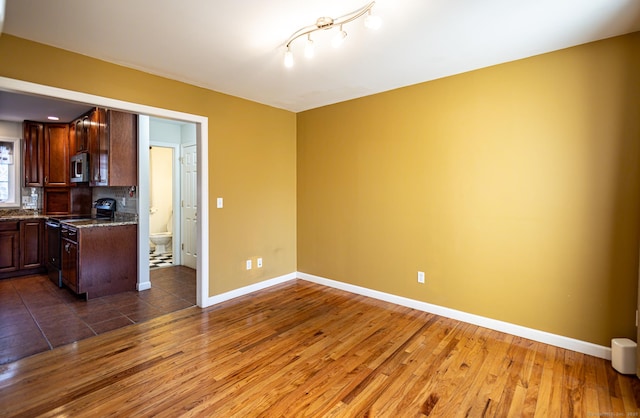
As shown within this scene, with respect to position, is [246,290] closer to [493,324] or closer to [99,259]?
[99,259]

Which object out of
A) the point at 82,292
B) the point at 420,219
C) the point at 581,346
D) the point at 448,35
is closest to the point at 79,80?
the point at 82,292

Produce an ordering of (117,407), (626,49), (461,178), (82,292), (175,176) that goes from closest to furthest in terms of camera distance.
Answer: (117,407) < (626,49) < (461,178) < (82,292) < (175,176)

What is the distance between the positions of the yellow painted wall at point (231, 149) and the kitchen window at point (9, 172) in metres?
4.03

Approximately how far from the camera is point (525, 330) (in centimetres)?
279

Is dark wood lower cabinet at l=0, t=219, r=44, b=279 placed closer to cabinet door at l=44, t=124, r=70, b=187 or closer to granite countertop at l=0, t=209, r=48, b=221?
granite countertop at l=0, t=209, r=48, b=221

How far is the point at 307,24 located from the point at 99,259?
3654mm

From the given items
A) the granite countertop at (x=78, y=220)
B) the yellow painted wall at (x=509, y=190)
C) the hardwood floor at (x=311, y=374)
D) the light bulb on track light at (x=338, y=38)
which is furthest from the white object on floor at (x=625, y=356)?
the granite countertop at (x=78, y=220)

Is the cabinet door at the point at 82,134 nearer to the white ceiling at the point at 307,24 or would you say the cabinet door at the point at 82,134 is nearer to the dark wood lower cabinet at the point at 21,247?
the dark wood lower cabinet at the point at 21,247

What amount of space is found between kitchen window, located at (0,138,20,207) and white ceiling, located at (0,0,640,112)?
4.10m

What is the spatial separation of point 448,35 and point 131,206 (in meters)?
4.28

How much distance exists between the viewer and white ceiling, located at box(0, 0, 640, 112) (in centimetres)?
199

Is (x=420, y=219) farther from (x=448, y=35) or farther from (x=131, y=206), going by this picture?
(x=131, y=206)

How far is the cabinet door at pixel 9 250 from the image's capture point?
4.62 metres

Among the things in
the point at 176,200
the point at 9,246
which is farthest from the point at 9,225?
the point at 176,200
